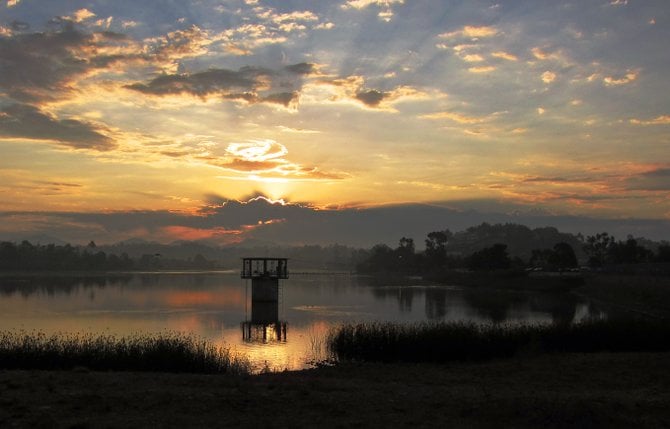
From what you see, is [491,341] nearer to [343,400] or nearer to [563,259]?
[343,400]

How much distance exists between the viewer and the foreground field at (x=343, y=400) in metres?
13.2

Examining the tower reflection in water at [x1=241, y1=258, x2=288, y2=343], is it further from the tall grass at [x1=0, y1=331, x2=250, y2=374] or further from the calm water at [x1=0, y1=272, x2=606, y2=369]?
the tall grass at [x1=0, y1=331, x2=250, y2=374]

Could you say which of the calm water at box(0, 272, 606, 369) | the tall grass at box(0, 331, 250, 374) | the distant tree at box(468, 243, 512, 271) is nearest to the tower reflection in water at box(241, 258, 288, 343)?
the calm water at box(0, 272, 606, 369)

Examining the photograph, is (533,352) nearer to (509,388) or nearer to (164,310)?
(509,388)

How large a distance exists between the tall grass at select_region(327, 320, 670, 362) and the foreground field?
6.72 metres

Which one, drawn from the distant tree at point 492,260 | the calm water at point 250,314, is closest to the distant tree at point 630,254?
the distant tree at point 492,260

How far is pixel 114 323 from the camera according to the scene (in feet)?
166

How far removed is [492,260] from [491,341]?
116796 millimetres

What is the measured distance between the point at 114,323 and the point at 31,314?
1300 centimetres

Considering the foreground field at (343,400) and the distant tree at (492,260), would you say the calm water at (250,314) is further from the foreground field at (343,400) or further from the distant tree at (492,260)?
the distant tree at (492,260)

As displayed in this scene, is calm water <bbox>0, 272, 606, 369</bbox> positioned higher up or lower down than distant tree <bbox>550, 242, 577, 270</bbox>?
lower down

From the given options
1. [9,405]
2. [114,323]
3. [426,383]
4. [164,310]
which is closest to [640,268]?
[164,310]

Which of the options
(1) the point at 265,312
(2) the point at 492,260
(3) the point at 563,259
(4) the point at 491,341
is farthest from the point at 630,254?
(4) the point at 491,341

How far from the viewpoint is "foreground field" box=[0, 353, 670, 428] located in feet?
43.4
